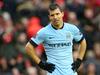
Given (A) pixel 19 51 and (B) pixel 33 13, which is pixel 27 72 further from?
(B) pixel 33 13

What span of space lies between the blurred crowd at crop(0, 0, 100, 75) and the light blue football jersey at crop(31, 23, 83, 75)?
169 inches

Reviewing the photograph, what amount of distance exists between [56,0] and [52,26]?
6.61 m

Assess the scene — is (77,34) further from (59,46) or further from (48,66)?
(48,66)

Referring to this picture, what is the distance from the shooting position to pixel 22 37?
Result: 42.9 feet

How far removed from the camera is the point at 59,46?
8.19 meters

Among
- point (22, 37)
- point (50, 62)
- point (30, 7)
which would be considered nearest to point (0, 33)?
point (22, 37)

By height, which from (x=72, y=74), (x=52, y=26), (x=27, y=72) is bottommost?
(x=27, y=72)

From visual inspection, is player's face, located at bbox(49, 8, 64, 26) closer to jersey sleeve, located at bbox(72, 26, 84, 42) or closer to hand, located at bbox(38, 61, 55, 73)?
jersey sleeve, located at bbox(72, 26, 84, 42)

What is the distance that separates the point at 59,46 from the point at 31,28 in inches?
215

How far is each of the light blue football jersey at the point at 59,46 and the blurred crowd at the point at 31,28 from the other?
4285 mm

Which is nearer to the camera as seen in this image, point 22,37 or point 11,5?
point 22,37

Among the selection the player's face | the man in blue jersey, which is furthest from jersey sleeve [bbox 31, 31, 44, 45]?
the player's face

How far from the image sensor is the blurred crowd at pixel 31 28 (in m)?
12.7

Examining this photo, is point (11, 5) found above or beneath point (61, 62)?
beneath
